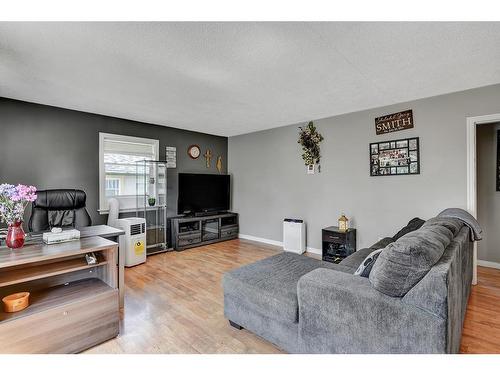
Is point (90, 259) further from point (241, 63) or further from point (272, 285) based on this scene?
point (241, 63)

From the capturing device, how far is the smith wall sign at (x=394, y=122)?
340 cm

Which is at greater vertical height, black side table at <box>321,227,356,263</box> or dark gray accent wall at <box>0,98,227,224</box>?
dark gray accent wall at <box>0,98,227,224</box>

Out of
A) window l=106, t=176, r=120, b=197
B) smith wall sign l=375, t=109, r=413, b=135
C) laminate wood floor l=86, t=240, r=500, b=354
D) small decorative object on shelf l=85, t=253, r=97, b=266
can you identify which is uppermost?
smith wall sign l=375, t=109, r=413, b=135

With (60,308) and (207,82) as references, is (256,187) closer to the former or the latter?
(207,82)

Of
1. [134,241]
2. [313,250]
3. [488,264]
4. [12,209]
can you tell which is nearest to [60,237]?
[12,209]

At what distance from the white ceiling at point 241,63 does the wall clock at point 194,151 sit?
1.59 metres

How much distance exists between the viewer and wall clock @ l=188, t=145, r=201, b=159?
5215 millimetres

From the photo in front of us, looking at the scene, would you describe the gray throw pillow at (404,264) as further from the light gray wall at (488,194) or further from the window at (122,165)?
the window at (122,165)

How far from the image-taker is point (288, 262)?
237cm

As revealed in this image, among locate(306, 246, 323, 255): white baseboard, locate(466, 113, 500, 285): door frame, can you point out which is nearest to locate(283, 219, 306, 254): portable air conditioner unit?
locate(306, 246, 323, 255): white baseboard

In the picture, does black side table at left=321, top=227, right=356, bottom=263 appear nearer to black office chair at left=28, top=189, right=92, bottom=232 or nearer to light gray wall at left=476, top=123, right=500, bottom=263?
light gray wall at left=476, top=123, right=500, bottom=263

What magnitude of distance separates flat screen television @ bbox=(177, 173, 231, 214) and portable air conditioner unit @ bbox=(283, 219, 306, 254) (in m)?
1.63

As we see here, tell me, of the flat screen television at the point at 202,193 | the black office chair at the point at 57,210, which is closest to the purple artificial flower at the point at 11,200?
the black office chair at the point at 57,210

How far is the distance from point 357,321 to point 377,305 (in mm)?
151
